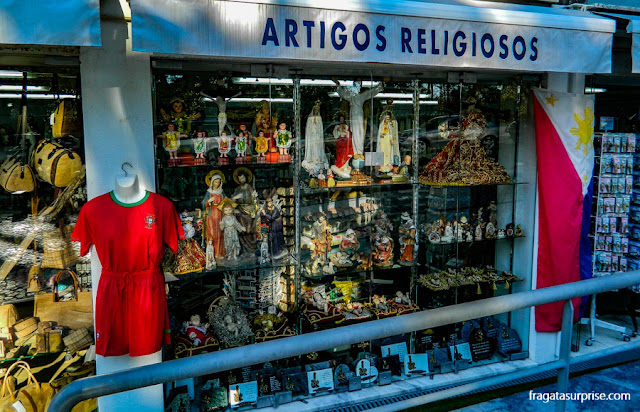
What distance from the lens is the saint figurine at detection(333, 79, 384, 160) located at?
4695mm

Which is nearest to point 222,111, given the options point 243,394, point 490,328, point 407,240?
point 407,240

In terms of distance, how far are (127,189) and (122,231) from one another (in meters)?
0.29

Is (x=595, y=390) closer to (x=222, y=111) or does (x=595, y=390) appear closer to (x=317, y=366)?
(x=317, y=366)

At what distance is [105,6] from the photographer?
133 inches

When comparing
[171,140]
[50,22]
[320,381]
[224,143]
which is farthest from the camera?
[320,381]

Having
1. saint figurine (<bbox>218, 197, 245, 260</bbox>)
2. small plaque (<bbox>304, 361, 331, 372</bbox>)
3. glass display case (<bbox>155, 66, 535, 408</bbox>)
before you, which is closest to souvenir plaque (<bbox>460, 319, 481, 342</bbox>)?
glass display case (<bbox>155, 66, 535, 408</bbox>)

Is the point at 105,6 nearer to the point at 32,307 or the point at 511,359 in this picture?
the point at 32,307

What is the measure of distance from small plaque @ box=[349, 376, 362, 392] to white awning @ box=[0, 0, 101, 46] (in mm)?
3364

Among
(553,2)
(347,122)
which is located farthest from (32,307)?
(553,2)

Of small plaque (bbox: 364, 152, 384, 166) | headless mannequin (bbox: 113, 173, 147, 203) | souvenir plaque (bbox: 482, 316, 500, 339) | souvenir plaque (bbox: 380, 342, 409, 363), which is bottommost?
souvenir plaque (bbox: 380, 342, 409, 363)

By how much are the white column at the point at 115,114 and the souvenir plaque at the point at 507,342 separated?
3362 mm

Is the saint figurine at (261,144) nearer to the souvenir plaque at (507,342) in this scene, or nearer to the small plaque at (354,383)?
the small plaque at (354,383)

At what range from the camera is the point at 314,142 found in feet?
15.2

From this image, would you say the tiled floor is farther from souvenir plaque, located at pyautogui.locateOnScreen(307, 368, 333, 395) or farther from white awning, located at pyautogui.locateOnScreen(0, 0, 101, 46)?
white awning, located at pyautogui.locateOnScreen(0, 0, 101, 46)
